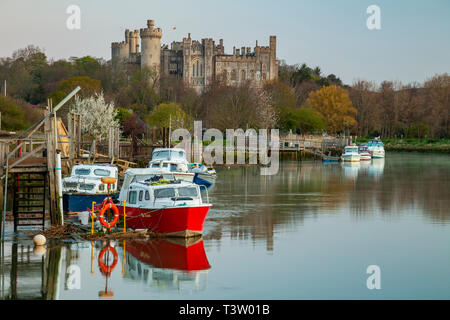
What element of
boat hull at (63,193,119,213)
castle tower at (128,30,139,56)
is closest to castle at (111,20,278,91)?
castle tower at (128,30,139,56)

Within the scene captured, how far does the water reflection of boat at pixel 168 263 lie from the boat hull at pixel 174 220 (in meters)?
0.34

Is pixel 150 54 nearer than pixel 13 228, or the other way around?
pixel 13 228

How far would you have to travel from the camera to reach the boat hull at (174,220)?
926 inches

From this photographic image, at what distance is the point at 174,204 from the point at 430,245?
9.37 meters

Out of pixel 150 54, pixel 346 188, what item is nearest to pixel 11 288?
pixel 346 188

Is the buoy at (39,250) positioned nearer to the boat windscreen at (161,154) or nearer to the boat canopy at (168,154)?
the boat canopy at (168,154)

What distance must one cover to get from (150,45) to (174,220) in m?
130

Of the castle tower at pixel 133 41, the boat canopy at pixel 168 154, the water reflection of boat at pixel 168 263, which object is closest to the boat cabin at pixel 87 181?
the water reflection of boat at pixel 168 263

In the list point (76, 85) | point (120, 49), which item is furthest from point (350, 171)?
point (120, 49)

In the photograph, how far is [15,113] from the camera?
5956cm

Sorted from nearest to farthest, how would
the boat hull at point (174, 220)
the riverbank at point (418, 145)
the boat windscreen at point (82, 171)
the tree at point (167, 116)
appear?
the boat hull at point (174, 220), the boat windscreen at point (82, 171), the tree at point (167, 116), the riverbank at point (418, 145)

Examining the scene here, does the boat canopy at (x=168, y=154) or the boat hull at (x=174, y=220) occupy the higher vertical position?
the boat canopy at (x=168, y=154)

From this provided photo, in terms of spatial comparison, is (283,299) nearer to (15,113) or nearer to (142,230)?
(142,230)

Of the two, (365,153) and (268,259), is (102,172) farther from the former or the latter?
(365,153)
